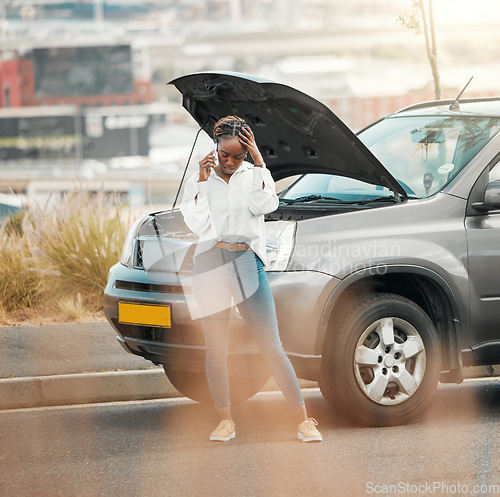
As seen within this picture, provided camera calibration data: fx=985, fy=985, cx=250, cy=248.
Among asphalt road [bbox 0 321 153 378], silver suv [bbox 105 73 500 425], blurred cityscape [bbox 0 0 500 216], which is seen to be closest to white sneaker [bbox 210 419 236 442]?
silver suv [bbox 105 73 500 425]

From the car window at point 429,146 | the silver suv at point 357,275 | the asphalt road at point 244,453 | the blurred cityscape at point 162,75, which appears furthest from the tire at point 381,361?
the blurred cityscape at point 162,75

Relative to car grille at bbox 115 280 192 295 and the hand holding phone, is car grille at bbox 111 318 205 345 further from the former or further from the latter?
the hand holding phone

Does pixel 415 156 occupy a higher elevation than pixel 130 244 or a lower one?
higher

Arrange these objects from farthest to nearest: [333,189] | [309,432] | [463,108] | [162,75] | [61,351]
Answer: [162,75] → [61,351] → [463,108] → [333,189] → [309,432]

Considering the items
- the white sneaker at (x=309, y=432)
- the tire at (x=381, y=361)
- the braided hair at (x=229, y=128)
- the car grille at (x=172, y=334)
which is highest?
the braided hair at (x=229, y=128)

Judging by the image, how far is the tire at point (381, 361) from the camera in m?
5.15

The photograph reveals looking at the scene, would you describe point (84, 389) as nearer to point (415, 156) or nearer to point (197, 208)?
point (197, 208)

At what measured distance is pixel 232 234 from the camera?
187 inches

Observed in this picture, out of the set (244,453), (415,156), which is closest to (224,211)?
(244,453)

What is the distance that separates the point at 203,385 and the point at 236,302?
1.40m

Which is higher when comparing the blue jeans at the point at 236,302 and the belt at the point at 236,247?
the belt at the point at 236,247

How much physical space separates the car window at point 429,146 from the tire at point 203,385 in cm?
151

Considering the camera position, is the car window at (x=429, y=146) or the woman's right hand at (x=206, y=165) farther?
the car window at (x=429, y=146)

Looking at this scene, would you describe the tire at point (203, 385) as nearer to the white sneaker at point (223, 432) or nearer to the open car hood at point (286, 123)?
the white sneaker at point (223, 432)
